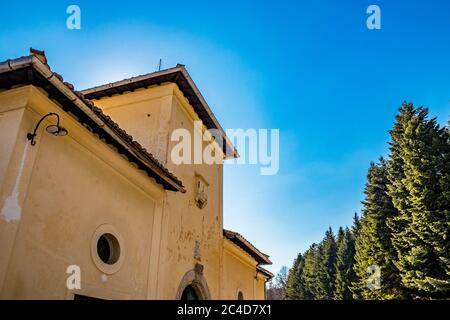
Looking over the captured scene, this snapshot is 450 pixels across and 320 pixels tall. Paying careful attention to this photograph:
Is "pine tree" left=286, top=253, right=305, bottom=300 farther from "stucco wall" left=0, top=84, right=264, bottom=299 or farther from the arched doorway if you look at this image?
"stucco wall" left=0, top=84, right=264, bottom=299

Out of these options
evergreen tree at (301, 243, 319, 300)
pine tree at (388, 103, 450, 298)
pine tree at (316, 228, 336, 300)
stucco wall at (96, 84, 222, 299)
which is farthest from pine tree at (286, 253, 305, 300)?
stucco wall at (96, 84, 222, 299)

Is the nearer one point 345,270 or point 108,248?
point 108,248

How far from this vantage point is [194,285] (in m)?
10.3

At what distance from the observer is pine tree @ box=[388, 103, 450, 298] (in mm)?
18172

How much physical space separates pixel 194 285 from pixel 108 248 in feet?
13.3

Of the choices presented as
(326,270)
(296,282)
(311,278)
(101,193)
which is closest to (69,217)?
(101,193)

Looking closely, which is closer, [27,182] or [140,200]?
[27,182]

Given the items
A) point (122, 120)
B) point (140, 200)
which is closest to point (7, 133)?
point (140, 200)

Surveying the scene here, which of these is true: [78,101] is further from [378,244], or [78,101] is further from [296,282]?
[296,282]
